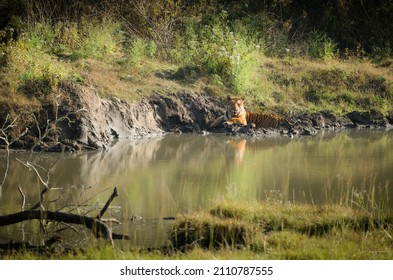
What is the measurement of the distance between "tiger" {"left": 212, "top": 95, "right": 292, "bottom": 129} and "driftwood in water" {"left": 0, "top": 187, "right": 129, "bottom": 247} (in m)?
10.9

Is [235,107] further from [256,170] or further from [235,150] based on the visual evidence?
[256,170]

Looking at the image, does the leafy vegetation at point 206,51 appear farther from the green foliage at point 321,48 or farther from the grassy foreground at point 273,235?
the grassy foreground at point 273,235

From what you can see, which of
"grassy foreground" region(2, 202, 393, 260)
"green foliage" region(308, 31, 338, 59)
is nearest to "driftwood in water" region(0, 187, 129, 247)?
"grassy foreground" region(2, 202, 393, 260)

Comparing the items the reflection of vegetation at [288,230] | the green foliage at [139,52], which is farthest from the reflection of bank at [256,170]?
the green foliage at [139,52]

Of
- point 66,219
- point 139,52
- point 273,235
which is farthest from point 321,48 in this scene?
point 66,219

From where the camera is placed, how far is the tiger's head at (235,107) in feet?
63.5

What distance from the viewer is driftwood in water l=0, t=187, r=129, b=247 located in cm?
827

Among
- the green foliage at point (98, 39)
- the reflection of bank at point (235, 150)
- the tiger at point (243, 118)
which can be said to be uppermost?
the green foliage at point (98, 39)

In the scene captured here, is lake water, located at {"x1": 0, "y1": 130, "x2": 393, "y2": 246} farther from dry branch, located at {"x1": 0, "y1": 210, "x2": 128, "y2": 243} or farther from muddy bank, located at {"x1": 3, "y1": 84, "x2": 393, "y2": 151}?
muddy bank, located at {"x1": 3, "y1": 84, "x2": 393, "y2": 151}

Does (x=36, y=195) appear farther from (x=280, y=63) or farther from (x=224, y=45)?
(x=280, y=63)

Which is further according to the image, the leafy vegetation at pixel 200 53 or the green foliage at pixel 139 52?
the green foliage at pixel 139 52

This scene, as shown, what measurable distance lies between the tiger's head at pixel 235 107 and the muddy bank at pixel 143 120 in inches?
13.4

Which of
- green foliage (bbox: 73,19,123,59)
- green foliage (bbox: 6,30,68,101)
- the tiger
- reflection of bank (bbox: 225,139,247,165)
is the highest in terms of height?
green foliage (bbox: 73,19,123,59)
